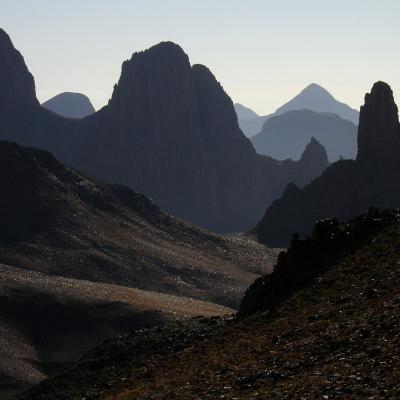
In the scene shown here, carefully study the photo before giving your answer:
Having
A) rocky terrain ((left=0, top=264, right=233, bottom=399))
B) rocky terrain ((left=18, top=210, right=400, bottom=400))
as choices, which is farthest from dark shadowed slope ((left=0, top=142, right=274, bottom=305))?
rocky terrain ((left=18, top=210, right=400, bottom=400))

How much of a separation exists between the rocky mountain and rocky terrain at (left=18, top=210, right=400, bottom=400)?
4929 cm

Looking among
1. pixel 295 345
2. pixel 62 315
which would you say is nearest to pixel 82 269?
pixel 62 315

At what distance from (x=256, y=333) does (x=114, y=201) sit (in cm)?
15157

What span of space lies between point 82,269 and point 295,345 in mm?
117476

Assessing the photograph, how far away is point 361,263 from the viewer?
49.4m

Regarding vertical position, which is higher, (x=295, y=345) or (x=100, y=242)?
(x=295, y=345)

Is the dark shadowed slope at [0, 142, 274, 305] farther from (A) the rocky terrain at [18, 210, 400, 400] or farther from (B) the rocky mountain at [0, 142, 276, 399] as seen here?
(A) the rocky terrain at [18, 210, 400, 400]

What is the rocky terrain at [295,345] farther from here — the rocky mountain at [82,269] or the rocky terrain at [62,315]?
the rocky terrain at [62,315]

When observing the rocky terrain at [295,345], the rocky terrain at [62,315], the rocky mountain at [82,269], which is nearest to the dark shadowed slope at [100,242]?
the rocky mountain at [82,269]

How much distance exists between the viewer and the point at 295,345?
41219 mm

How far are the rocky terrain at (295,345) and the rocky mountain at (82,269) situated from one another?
4929 centimetres

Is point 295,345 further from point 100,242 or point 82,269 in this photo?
point 100,242

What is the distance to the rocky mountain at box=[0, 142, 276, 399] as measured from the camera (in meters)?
119

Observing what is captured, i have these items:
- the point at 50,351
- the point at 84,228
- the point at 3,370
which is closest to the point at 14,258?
the point at 84,228
